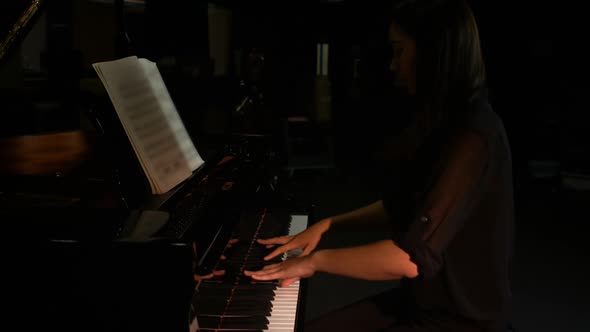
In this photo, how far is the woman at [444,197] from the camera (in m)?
1.30

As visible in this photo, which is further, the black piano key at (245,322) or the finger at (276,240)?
the finger at (276,240)

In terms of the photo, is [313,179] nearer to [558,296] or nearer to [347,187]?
[347,187]

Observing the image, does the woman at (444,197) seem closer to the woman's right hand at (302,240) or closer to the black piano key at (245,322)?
the black piano key at (245,322)

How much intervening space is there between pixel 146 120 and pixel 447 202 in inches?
32.1

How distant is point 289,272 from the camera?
4.54 feet

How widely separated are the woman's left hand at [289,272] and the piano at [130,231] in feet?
0.17

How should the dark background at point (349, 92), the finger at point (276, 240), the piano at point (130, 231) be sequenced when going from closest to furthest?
the piano at point (130, 231)
the finger at point (276, 240)
the dark background at point (349, 92)

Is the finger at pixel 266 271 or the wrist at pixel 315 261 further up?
the wrist at pixel 315 261

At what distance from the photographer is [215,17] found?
8.33 meters

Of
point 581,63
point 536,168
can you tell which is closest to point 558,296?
point 536,168

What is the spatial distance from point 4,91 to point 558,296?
620cm

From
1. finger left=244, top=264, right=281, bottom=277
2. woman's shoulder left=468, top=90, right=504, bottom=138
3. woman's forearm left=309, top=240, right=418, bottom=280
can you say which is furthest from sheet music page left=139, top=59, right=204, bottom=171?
woman's shoulder left=468, top=90, right=504, bottom=138

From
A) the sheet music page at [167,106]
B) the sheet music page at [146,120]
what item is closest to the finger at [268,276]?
the sheet music page at [146,120]

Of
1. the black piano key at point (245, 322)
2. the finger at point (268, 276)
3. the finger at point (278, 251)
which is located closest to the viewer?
the black piano key at point (245, 322)
